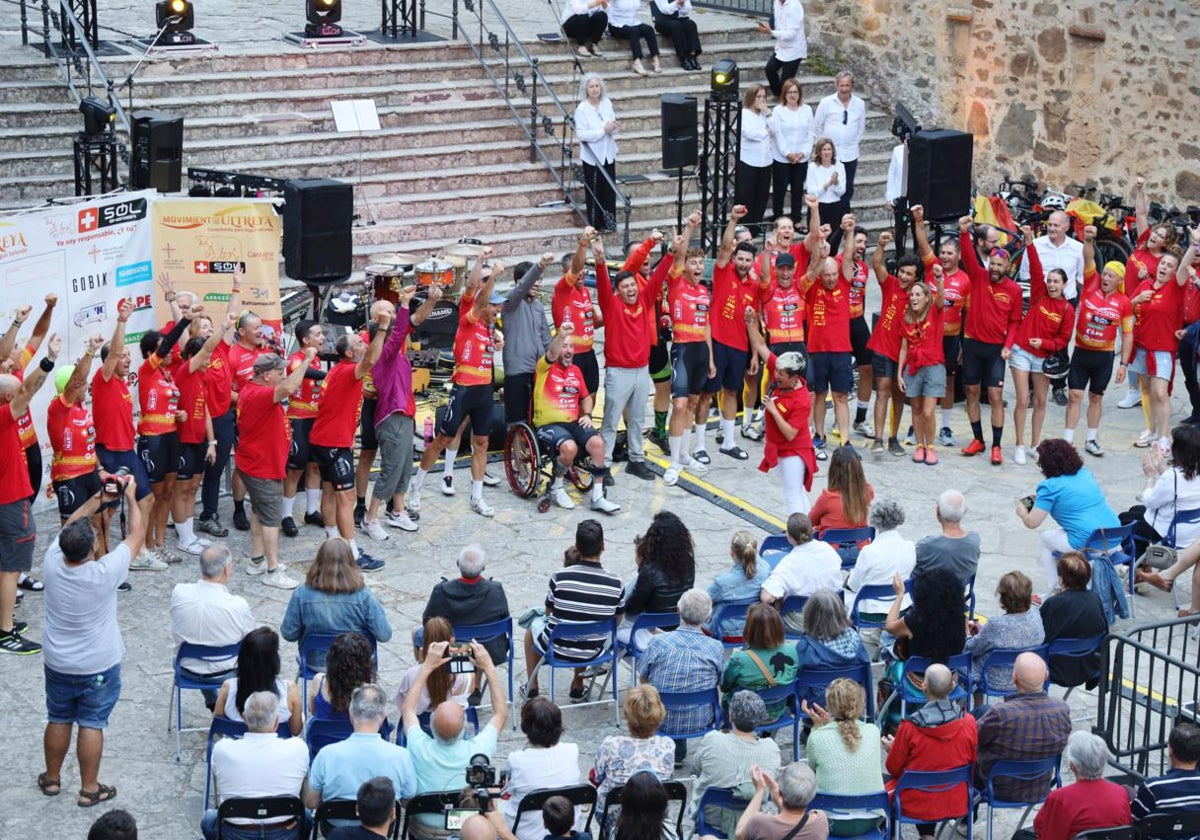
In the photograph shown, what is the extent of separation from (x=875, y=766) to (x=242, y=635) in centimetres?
350

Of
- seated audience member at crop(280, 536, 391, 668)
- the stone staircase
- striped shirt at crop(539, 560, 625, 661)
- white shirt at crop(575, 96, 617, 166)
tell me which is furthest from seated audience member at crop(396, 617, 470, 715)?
white shirt at crop(575, 96, 617, 166)

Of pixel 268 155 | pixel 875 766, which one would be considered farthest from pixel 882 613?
pixel 268 155

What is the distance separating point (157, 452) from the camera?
12.0m

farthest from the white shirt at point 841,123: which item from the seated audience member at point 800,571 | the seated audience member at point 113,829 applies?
the seated audience member at point 113,829

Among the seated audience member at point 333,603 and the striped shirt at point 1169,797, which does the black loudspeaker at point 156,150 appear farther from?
the striped shirt at point 1169,797

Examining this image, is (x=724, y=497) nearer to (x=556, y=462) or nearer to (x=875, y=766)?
(x=556, y=462)

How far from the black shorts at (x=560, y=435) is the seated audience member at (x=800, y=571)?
3.34 m

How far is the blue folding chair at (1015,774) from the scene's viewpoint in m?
8.67

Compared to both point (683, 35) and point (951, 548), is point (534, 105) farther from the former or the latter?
point (951, 548)

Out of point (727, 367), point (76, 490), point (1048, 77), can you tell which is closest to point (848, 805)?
point (76, 490)

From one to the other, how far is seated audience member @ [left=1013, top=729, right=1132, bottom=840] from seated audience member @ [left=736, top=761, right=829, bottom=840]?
42.6 inches

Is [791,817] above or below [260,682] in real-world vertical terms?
below

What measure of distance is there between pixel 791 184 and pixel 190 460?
31.5 feet

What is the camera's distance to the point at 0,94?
60.6 ft
